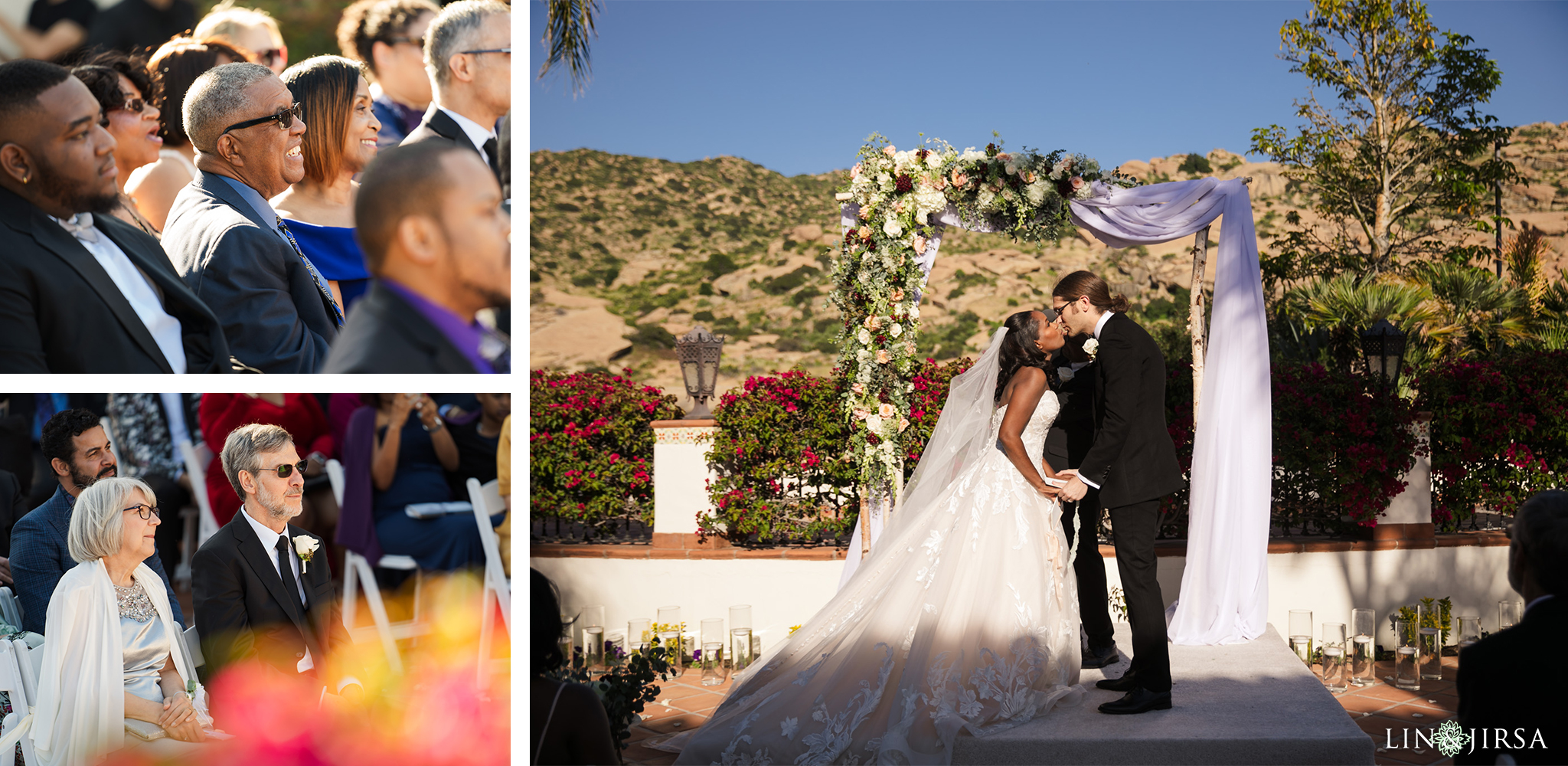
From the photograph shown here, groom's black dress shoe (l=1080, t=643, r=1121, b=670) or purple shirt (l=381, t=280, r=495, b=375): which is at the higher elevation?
purple shirt (l=381, t=280, r=495, b=375)

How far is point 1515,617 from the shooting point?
5.33 m

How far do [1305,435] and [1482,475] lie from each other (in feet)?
4.77

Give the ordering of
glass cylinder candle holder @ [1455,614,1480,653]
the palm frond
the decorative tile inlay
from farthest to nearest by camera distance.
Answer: the decorative tile inlay → the palm frond → glass cylinder candle holder @ [1455,614,1480,653]

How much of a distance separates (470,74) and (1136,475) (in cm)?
315

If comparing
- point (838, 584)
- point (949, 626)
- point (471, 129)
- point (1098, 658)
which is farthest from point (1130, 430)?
point (838, 584)

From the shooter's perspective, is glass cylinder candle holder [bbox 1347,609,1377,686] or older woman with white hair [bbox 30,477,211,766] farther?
glass cylinder candle holder [bbox 1347,609,1377,686]

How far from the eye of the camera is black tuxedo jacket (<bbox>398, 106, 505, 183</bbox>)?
6.51 feet

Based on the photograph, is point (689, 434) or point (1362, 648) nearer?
point (1362, 648)

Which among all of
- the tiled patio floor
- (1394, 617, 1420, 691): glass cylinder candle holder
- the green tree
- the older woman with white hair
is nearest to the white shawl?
the older woman with white hair

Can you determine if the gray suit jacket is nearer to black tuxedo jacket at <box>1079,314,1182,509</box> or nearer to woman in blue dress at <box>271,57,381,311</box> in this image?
woman in blue dress at <box>271,57,381,311</box>

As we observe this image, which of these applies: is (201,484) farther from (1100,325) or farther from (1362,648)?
(1362,648)

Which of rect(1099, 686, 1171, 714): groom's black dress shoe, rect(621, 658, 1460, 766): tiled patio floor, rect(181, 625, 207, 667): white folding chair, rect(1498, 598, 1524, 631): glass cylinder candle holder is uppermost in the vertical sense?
rect(181, 625, 207, 667): white folding chair

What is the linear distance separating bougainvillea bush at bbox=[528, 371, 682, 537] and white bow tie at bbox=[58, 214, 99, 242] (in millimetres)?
5581

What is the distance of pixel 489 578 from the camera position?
2031 millimetres
